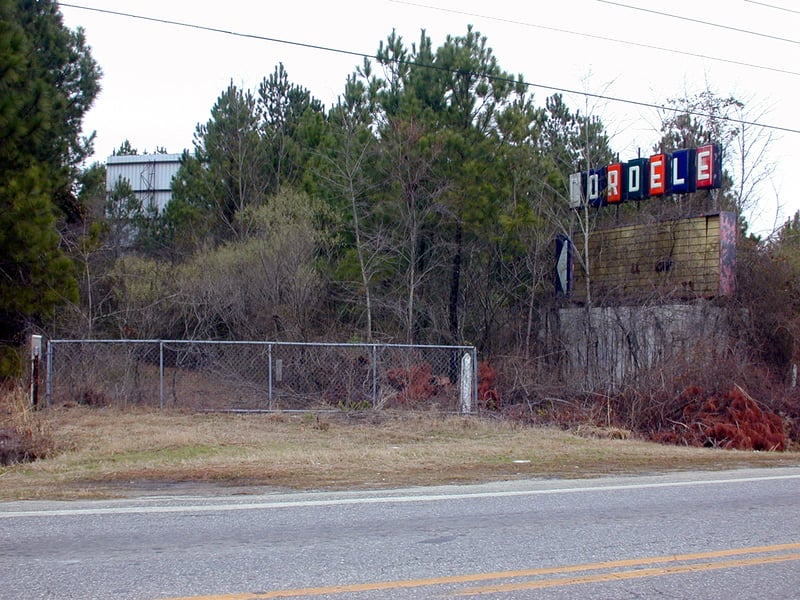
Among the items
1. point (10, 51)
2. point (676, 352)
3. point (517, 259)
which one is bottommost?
point (676, 352)

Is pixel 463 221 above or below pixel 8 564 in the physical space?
above

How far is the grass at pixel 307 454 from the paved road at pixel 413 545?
1.05m

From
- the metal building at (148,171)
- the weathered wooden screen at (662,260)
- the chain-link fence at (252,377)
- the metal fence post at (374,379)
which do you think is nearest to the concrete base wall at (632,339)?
the weathered wooden screen at (662,260)

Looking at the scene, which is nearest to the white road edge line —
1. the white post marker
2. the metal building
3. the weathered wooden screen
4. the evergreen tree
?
the white post marker

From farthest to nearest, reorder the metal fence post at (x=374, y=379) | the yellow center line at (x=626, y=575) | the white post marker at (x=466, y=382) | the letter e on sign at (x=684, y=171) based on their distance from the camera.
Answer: the letter e on sign at (x=684, y=171) → the white post marker at (x=466, y=382) → the metal fence post at (x=374, y=379) → the yellow center line at (x=626, y=575)

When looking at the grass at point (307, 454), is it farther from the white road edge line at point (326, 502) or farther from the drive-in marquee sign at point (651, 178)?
the drive-in marquee sign at point (651, 178)

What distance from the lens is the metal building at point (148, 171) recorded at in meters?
44.4

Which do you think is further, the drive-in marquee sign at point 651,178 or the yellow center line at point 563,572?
the drive-in marquee sign at point 651,178

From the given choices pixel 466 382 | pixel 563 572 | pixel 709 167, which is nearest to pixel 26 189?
pixel 466 382

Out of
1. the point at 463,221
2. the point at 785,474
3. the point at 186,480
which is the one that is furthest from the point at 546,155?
the point at 186,480

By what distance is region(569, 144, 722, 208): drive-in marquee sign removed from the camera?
21.7 metres

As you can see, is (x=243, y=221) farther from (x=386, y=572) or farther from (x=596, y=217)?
(x=386, y=572)

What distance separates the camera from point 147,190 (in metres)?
41.3

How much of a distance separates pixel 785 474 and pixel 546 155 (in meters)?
16.3
